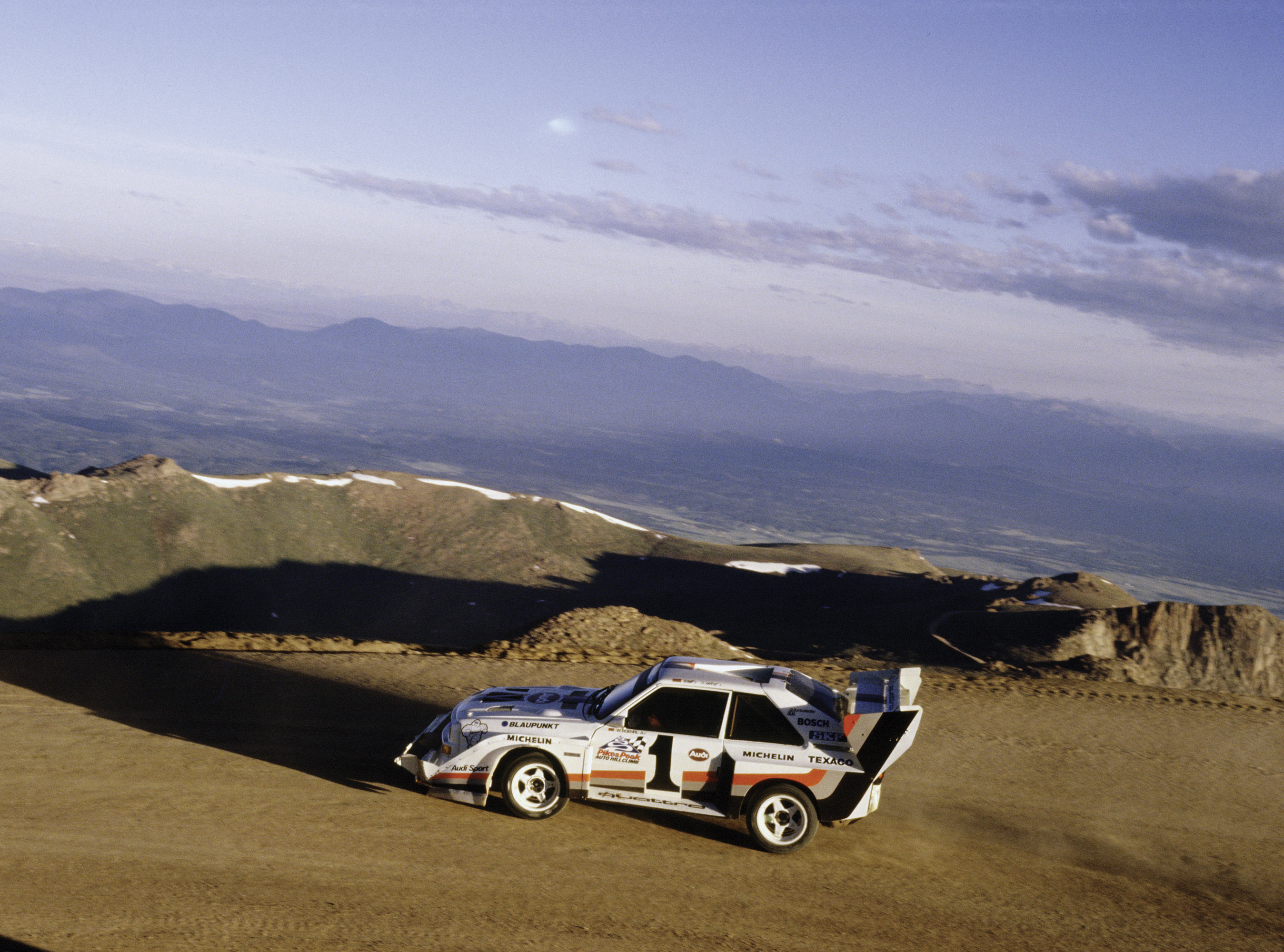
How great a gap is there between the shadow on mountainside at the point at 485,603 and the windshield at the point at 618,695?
53454mm

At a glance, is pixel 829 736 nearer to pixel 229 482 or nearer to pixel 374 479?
pixel 229 482

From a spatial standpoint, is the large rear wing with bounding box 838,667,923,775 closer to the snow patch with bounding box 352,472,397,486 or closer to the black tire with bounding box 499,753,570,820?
the black tire with bounding box 499,753,570,820

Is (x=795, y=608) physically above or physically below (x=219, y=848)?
below

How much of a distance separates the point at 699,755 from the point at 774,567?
320 ft

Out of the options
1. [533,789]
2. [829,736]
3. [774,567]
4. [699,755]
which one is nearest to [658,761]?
[699,755]

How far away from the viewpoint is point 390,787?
35.7ft

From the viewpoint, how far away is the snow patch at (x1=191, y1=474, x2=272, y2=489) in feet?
339

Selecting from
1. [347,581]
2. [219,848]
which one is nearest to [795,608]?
[347,581]

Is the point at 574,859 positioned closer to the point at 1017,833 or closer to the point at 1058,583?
the point at 1017,833

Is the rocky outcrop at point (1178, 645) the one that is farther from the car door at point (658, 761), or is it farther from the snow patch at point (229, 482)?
the snow patch at point (229, 482)

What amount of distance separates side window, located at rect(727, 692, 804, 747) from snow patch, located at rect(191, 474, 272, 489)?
343 feet

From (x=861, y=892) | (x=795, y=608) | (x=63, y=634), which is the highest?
(x=861, y=892)

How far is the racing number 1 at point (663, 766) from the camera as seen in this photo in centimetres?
1008

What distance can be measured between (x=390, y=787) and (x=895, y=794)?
21.6 ft
